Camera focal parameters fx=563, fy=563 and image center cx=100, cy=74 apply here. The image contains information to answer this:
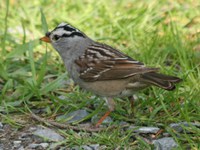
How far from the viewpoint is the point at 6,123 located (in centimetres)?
497

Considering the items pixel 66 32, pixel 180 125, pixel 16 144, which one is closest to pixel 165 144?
pixel 180 125

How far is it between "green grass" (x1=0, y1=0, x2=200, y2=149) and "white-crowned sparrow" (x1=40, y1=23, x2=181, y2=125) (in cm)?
23

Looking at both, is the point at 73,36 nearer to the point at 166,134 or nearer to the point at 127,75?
the point at 127,75

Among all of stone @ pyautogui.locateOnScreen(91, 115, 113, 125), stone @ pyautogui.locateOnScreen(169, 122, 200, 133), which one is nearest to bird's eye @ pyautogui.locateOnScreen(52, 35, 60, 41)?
stone @ pyautogui.locateOnScreen(91, 115, 113, 125)

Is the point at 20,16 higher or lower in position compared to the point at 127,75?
Answer: higher

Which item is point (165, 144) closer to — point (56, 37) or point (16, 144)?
point (16, 144)

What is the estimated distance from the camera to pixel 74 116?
507 centimetres

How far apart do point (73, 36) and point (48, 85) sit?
1.73ft

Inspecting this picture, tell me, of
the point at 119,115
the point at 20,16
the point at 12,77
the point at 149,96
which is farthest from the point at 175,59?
the point at 20,16

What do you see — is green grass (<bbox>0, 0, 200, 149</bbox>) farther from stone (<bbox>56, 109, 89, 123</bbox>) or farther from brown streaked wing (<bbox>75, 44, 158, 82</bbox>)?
brown streaked wing (<bbox>75, 44, 158, 82</bbox>)

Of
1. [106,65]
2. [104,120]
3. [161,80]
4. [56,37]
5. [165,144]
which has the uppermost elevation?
[56,37]

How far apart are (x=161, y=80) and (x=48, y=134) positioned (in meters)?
1.04

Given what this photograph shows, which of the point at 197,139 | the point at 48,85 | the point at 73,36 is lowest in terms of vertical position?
the point at 197,139

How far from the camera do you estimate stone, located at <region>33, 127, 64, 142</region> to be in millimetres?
4625
